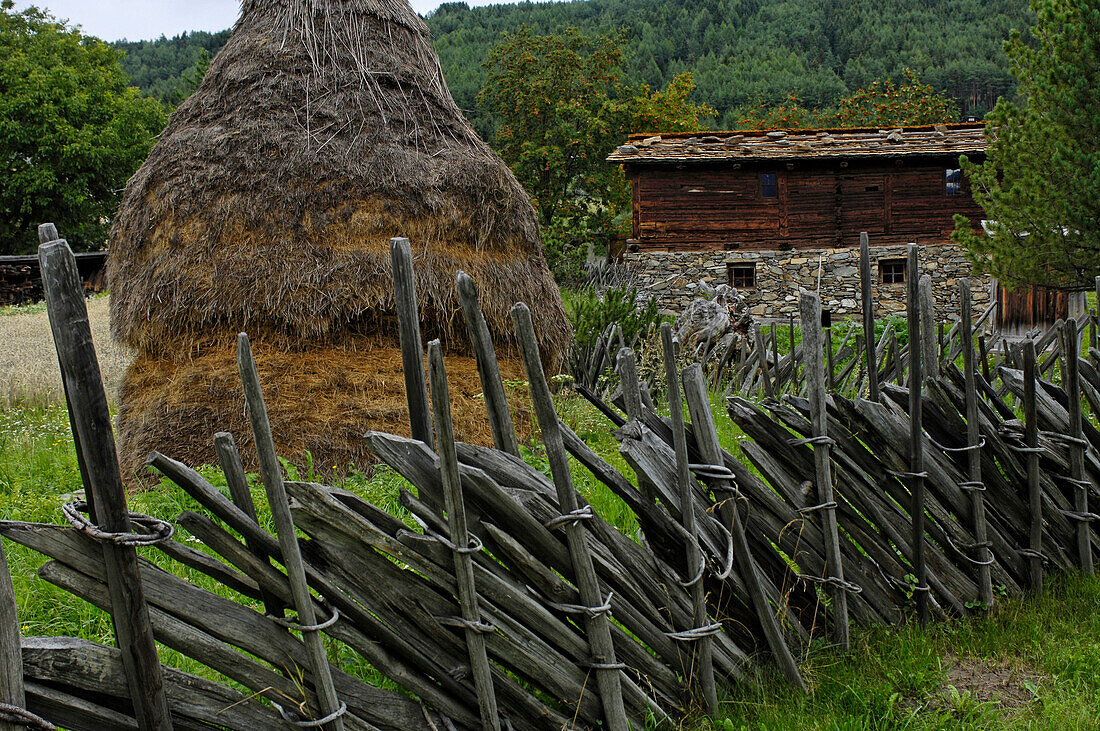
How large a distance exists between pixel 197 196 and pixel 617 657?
182 inches

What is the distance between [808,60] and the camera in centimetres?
7256

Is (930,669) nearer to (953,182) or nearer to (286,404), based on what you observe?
(286,404)

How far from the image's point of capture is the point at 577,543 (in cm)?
219

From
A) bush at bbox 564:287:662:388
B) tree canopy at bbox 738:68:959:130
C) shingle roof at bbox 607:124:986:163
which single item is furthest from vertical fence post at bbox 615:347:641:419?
tree canopy at bbox 738:68:959:130

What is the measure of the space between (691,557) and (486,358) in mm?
982

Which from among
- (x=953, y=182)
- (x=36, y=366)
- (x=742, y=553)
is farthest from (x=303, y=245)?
(x=953, y=182)

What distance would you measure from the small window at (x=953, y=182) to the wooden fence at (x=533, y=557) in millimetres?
21212

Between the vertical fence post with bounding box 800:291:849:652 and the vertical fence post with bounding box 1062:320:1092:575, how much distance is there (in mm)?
1351

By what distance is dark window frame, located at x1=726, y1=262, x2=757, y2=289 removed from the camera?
22328mm

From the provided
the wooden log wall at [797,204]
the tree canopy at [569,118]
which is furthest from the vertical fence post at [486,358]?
the tree canopy at [569,118]

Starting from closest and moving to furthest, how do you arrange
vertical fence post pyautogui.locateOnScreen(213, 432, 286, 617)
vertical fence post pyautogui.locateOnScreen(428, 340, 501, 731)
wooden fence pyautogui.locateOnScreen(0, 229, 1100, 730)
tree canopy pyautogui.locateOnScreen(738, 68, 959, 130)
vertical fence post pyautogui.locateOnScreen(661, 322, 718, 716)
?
wooden fence pyautogui.locateOnScreen(0, 229, 1100, 730) < vertical fence post pyautogui.locateOnScreen(213, 432, 286, 617) < vertical fence post pyautogui.locateOnScreen(428, 340, 501, 731) < vertical fence post pyautogui.locateOnScreen(661, 322, 718, 716) < tree canopy pyautogui.locateOnScreen(738, 68, 959, 130)

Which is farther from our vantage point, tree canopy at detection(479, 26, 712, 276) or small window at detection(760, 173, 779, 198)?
tree canopy at detection(479, 26, 712, 276)

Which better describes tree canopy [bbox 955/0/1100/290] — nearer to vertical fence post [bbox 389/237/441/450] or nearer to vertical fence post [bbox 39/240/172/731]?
vertical fence post [bbox 389/237/441/450]

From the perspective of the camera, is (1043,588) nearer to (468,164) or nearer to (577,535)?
(577,535)
